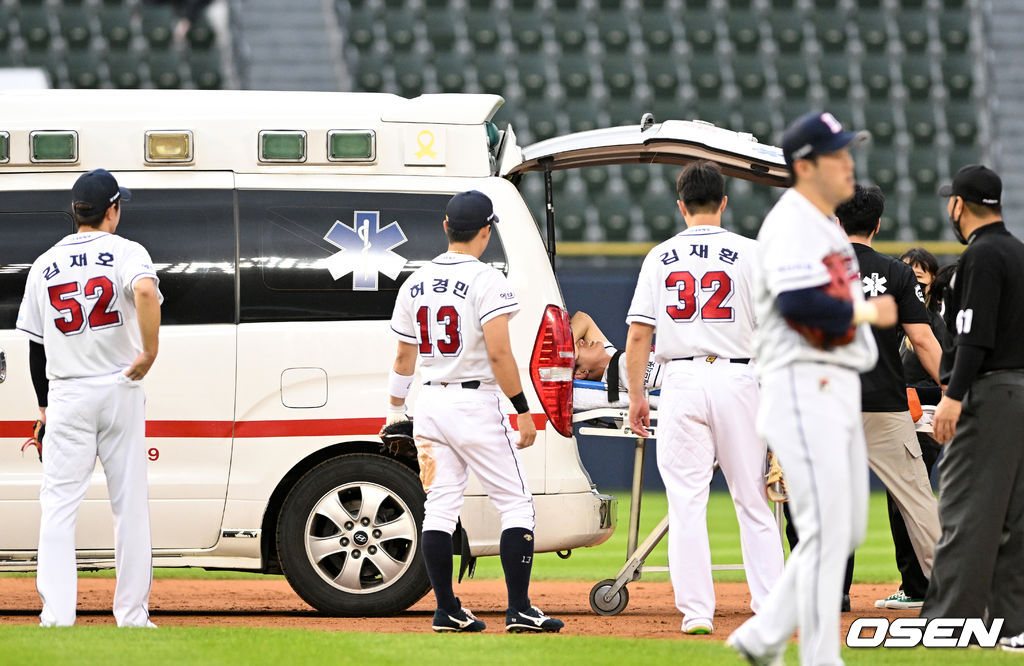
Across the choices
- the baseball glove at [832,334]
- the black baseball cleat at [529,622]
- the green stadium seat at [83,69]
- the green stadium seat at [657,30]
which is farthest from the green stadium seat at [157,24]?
the baseball glove at [832,334]

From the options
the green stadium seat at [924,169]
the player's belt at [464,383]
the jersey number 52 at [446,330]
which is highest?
the green stadium seat at [924,169]

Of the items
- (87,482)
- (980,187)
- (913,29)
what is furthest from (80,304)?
(913,29)

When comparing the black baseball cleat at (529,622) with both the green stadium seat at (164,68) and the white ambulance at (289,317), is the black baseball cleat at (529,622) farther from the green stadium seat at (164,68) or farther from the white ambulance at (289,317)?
the green stadium seat at (164,68)

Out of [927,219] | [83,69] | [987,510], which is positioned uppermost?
[83,69]

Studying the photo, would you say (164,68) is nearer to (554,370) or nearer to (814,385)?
(554,370)

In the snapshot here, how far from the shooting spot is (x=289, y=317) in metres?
7.36

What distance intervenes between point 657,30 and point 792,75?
201cm

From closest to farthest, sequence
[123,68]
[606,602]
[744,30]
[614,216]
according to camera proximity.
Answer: [606,602]
[614,216]
[123,68]
[744,30]

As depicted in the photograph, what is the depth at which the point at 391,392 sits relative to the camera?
687 centimetres

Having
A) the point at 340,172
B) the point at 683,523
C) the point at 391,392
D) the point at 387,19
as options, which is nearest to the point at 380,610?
the point at 391,392

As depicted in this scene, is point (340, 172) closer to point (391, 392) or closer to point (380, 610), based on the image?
point (391, 392)

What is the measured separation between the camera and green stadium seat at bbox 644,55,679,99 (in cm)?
2070

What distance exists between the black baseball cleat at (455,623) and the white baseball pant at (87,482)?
133 cm

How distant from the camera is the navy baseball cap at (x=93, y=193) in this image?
666 cm
